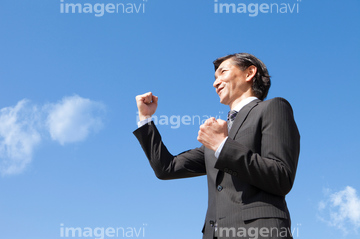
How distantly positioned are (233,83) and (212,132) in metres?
1.05

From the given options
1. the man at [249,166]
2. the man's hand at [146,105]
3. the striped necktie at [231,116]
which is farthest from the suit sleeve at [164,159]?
the striped necktie at [231,116]

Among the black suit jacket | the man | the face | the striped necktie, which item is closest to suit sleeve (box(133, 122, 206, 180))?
the man

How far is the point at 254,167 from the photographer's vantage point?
10.1 ft

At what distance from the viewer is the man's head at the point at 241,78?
4.12 metres

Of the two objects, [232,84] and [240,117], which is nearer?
[240,117]

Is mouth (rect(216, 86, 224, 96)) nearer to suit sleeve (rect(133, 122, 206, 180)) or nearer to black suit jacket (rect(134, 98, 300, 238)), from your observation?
black suit jacket (rect(134, 98, 300, 238))

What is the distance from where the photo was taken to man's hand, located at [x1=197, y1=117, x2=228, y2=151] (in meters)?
3.22

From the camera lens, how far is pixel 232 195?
10.9 feet

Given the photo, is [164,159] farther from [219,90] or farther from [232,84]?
[232,84]

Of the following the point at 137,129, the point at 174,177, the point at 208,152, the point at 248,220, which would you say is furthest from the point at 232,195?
the point at 137,129

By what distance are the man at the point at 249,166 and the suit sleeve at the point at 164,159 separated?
0.03 feet

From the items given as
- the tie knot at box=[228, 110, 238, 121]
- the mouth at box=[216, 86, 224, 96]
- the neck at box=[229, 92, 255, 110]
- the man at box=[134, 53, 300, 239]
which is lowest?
the man at box=[134, 53, 300, 239]

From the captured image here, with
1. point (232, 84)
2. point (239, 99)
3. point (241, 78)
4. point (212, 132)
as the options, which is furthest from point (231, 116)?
point (212, 132)

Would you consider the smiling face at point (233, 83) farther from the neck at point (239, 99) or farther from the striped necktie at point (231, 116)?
the striped necktie at point (231, 116)
